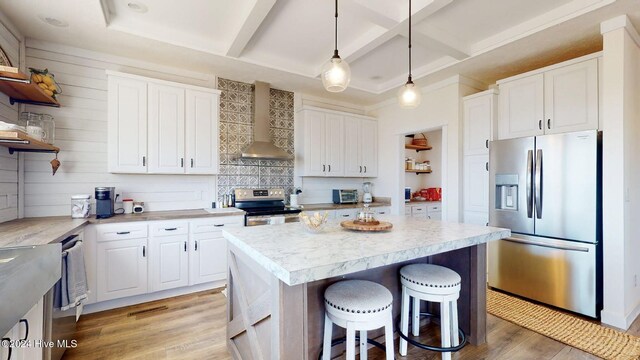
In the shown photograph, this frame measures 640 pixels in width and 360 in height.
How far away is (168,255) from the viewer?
3.04 metres

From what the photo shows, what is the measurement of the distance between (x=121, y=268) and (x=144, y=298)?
439mm

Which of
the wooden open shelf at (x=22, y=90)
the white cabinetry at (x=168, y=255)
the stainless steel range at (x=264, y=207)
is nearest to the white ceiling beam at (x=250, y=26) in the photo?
the wooden open shelf at (x=22, y=90)

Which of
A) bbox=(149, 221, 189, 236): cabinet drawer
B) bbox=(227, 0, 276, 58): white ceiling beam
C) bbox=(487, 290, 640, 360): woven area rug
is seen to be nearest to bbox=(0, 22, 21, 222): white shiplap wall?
bbox=(149, 221, 189, 236): cabinet drawer

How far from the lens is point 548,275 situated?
9.24 feet

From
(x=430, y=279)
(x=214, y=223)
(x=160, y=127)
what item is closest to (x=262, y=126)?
(x=160, y=127)

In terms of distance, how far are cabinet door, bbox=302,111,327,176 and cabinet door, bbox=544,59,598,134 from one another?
9.32 feet

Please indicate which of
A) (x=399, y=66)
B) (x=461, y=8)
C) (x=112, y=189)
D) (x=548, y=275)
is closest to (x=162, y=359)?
(x=112, y=189)

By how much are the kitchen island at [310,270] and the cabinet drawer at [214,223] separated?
1.34m

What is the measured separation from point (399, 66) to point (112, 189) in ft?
12.4

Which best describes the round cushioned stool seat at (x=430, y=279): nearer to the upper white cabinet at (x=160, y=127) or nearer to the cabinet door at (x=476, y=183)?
the cabinet door at (x=476, y=183)

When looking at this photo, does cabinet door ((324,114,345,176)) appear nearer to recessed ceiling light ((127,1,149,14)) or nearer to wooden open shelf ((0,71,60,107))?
recessed ceiling light ((127,1,149,14))

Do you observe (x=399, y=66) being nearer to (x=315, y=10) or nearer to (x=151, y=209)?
(x=315, y=10)

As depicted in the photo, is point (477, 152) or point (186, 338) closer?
point (186, 338)

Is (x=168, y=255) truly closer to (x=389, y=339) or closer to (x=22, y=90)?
(x=22, y=90)
